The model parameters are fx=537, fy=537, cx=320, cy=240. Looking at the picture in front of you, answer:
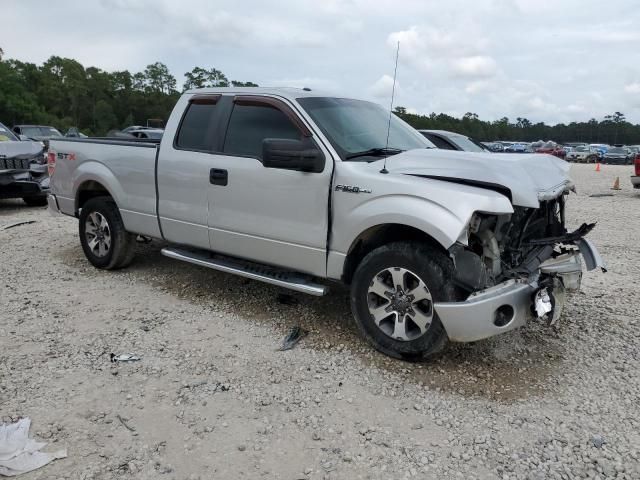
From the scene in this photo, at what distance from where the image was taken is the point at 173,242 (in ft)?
17.5

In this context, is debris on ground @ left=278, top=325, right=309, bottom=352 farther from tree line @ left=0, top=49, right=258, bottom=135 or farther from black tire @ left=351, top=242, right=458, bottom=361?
tree line @ left=0, top=49, right=258, bottom=135

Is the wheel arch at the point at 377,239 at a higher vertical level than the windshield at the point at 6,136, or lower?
lower

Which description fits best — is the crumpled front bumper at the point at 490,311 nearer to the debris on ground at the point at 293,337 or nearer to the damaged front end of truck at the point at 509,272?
the damaged front end of truck at the point at 509,272

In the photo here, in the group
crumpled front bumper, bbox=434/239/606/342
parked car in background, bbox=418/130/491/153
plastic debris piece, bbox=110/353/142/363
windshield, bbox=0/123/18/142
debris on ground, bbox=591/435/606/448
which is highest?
parked car in background, bbox=418/130/491/153

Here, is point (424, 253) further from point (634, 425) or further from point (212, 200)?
point (212, 200)

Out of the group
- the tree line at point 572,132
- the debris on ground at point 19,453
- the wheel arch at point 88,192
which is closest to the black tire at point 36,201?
the wheel arch at point 88,192

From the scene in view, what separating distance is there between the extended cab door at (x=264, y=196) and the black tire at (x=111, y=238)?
150 cm

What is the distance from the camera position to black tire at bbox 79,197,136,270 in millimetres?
5844

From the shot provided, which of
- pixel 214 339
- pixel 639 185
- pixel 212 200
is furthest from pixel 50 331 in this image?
pixel 639 185

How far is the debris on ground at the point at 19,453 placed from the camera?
8.99ft

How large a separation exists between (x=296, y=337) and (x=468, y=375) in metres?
1.37

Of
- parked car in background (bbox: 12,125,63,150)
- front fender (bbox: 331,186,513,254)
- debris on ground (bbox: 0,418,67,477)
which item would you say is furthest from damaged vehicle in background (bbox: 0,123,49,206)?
parked car in background (bbox: 12,125,63,150)

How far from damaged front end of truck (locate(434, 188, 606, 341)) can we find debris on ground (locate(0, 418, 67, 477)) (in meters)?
2.43

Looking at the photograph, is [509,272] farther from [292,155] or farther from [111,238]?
[111,238]
